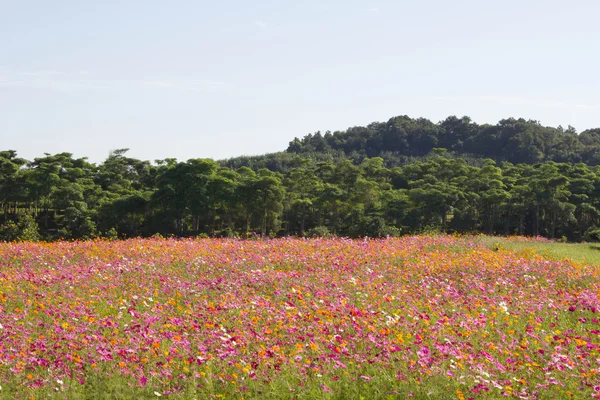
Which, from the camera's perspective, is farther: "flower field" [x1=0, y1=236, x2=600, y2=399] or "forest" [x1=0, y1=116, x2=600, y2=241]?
"forest" [x1=0, y1=116, x2=600, y2=241]

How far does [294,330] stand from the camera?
24.7 ft

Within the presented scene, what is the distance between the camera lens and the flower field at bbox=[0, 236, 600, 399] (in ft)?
19.7

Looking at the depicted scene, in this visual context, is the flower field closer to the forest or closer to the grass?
the grass

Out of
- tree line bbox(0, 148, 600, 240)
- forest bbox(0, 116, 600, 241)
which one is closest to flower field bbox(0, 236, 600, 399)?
forest bbox(0, 116, 600, 241)

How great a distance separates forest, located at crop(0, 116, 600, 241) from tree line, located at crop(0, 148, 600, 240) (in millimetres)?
106

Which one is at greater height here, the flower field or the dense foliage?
the dense foliage

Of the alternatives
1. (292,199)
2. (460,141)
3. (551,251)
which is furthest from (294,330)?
(460,141)

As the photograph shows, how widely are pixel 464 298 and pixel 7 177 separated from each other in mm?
55311

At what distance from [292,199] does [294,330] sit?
42.2 meters

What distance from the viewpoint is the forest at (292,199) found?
44.6 m

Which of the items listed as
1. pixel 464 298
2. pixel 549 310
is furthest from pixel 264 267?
pixel 549 310

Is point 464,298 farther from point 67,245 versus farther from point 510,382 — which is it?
point 67,245

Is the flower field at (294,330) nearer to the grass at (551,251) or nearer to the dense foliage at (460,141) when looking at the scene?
the grass at (551,251)

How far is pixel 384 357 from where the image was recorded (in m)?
6.66
